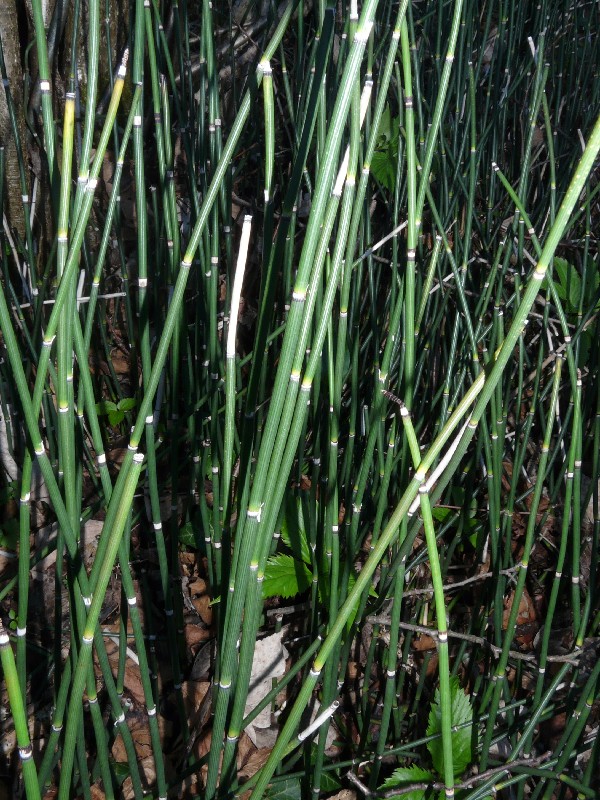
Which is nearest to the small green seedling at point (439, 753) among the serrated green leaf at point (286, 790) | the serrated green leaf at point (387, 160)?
the serrated green leaf at point (286, 790)

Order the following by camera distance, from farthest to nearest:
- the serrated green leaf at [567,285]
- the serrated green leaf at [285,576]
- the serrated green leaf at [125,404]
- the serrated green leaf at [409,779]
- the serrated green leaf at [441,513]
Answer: the serrated green leaf at [125,404] < the serrated green leaf at [567,285] < the serrated green leaf at [441,513] < the serrated green leaf at [285,576] < the serrated green leaf at [409,779]

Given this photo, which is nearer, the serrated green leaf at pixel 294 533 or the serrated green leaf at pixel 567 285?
the serrated green leaf at pixel 294 533

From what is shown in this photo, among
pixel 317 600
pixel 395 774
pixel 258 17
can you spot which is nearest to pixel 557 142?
pixel 258 17

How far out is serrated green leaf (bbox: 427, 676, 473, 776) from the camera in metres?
0.97

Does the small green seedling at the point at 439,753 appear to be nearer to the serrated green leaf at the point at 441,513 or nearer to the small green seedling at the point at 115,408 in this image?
the serrated green leaf at the point at 441,513

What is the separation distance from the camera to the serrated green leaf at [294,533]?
113 centimetres

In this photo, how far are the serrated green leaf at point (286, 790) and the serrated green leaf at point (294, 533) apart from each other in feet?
1.04

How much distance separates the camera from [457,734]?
1018mm

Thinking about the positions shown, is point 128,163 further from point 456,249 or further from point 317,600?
point 317,600

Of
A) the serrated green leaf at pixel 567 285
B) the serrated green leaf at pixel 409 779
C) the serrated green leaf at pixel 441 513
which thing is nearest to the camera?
the serrated green leaf at pixel 409 779

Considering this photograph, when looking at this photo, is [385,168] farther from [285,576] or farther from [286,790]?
[286,790]

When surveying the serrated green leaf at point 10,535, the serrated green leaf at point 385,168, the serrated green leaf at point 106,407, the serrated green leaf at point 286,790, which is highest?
the serrated green leaf at point 385,168

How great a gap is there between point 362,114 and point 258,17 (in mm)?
1727

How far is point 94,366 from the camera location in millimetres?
1735
